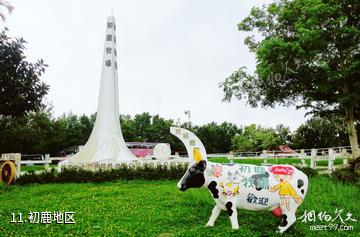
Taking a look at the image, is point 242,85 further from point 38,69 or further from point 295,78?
point 38,69

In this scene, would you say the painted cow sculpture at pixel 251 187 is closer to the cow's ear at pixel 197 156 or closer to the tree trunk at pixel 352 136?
the cow's ear at pixel 197 156

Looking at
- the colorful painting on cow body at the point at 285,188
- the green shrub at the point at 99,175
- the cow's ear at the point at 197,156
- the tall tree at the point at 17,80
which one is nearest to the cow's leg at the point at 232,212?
the colorful painting on cow body at the point at 285,188

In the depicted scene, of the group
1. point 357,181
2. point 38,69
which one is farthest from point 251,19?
point 38,69

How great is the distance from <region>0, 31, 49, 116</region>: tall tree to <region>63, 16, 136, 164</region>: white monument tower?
759cm

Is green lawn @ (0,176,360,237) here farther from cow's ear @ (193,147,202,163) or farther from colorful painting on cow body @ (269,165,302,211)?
cow's ear @ (193,147,202,163)

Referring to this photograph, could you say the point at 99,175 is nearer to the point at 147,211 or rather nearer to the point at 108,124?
the point at 108,124

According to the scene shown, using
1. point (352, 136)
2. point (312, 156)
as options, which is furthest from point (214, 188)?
point (352, 136)

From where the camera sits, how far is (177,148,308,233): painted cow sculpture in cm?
677

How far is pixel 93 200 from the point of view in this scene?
34.3ft

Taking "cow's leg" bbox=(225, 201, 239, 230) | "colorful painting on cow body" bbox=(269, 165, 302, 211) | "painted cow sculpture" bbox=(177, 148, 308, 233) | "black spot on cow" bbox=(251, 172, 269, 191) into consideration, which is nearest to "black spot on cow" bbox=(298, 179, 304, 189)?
"painted cow sculpture" bbox=(177, 148, 308, 233)

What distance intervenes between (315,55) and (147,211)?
15.1 m

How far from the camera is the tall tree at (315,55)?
63.5 feet

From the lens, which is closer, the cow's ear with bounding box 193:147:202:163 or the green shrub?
the cow's ear with bounding box 193:147:202:163

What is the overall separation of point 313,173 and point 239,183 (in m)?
10.1
